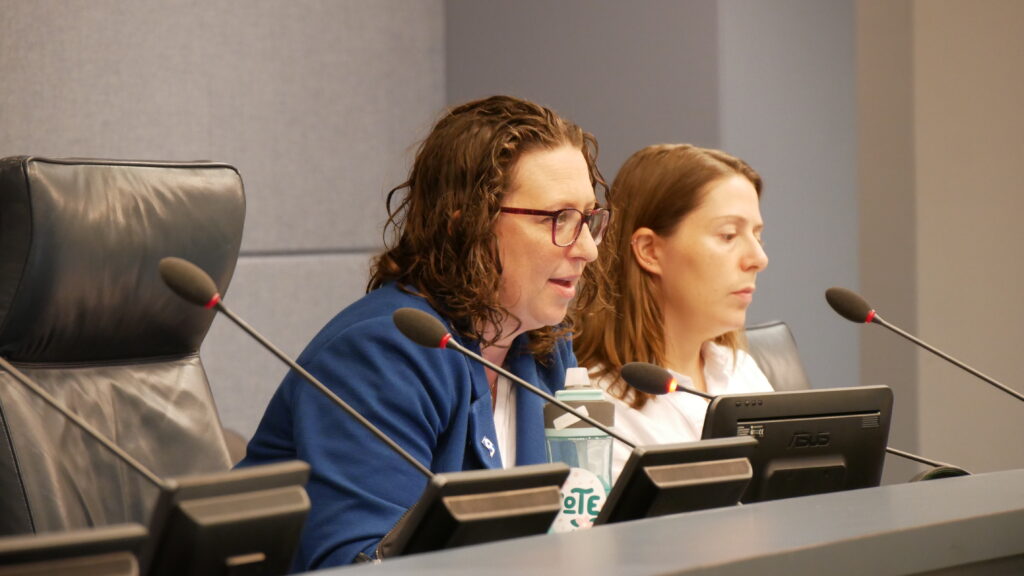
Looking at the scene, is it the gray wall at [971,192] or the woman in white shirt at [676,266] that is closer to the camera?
the woman in white shirt at [676,266]

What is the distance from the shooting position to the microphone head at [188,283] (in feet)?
3.26

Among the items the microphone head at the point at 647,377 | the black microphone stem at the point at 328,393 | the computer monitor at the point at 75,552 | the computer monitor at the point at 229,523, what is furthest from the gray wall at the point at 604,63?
the computer monitor at the point at 75,552

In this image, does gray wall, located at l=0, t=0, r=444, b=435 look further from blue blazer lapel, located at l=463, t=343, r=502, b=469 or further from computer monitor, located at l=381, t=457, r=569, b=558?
computer monitor, located at l=381, t=457, r=569, b=558

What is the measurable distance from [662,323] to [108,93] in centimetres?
125

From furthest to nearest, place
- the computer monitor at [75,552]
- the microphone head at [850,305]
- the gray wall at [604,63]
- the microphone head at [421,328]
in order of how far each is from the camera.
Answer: the gray wall at [604,63] < the microphone head at [850,305] < the microphone head at [421,328] < the computer monitor at [75,552]

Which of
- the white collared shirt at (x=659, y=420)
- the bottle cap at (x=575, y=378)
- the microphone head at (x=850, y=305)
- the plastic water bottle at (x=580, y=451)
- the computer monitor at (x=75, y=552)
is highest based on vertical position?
the computer monitor at (x=75, y=552)

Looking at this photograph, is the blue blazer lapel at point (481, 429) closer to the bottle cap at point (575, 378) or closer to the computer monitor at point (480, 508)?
the bottle cap at point (575, 378)

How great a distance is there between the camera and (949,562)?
2.97 ft

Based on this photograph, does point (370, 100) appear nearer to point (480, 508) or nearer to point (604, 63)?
point (604, 63)

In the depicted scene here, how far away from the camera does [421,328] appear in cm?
111

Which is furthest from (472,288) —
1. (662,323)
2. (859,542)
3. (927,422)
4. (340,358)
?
(927,422)

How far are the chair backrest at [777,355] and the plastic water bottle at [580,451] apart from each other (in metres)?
1.16

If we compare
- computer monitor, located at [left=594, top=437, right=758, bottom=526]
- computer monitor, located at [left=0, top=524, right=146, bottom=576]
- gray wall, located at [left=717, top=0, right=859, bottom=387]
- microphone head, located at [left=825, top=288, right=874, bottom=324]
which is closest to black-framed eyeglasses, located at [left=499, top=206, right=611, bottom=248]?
microphone head, located at [left=825, top=288, right=874, bottom=324]

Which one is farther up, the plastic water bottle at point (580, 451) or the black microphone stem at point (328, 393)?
the black microphone stem at point (328, 393)
